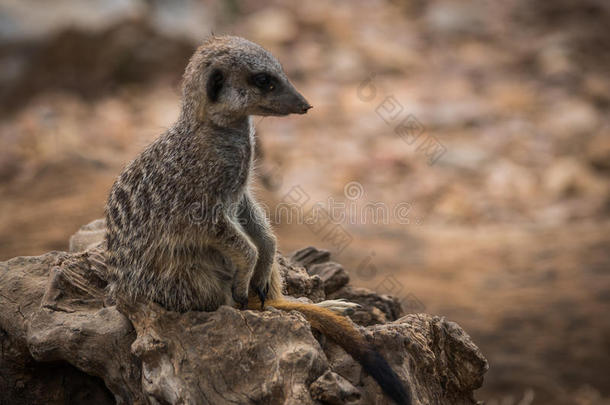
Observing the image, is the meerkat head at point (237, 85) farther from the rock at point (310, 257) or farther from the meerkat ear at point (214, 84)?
the rock at point (310, 257)

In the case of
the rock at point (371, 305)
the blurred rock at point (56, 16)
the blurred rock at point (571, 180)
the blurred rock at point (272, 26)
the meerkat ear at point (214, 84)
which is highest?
the blurred rock at point (272, 26)

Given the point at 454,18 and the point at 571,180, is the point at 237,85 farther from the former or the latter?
the point at 454,18

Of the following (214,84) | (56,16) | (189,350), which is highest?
(56,16)

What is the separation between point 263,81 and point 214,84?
0.20 meters

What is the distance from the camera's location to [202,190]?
2773 millimetres

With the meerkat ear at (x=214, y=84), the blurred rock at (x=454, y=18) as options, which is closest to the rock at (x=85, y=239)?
the meerkat ear at (x=214, y=84)

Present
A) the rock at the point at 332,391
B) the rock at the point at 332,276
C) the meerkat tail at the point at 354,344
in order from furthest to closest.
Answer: the rock at the point at 332,276
the meerkat tail at the point at 354,344
the rock at the point at 332,391

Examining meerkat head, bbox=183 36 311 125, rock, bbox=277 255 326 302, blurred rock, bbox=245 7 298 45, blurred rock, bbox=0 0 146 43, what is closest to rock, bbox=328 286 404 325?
rock, bbox=277 255 326 302

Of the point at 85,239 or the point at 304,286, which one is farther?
the point at 85,239

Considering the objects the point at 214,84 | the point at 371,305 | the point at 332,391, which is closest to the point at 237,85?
Answer: the point at 214,84

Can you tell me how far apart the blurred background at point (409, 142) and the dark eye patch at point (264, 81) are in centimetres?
263

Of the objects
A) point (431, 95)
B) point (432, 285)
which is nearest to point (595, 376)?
point (432, 285)

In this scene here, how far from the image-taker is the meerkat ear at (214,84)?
2816mm

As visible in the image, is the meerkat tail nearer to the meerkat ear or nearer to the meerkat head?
the meerkat head
